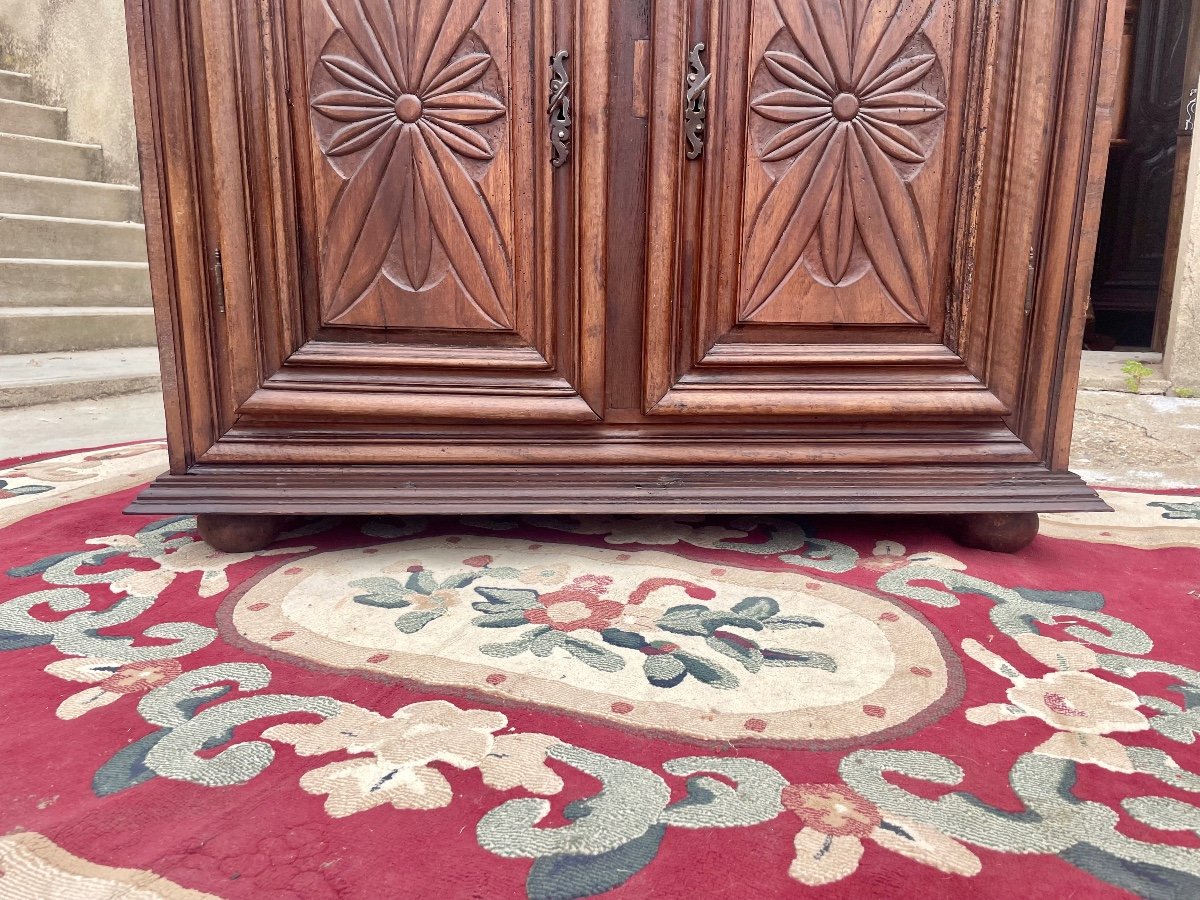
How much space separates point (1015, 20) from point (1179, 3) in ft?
11.0

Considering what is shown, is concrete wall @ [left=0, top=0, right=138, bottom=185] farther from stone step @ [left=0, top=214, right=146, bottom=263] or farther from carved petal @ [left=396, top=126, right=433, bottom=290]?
carved petal @ [left=396, top=126, right=433, bottom=290]

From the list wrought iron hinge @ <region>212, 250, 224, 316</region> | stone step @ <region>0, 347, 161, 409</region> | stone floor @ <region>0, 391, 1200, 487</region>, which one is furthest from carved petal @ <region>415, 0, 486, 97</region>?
stone step @ <region>0, 347, 161, 409</region>

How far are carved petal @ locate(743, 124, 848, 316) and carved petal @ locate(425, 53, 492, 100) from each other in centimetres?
37

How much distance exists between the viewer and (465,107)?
0.92 meters

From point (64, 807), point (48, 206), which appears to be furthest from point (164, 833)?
point (48, 206)

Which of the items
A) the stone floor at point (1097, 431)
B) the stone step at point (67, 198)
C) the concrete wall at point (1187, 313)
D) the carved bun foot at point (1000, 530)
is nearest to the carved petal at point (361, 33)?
the carved bun foot at point (1000, 530)

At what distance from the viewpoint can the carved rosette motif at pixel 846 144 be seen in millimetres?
916

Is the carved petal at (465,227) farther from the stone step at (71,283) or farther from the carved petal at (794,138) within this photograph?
the stone step at (71,283)

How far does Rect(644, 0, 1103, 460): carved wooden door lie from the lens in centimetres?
92

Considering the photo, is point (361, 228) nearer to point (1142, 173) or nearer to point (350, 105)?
point (350, 105)

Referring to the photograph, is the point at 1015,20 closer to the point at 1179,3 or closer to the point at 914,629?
the point at 914,629

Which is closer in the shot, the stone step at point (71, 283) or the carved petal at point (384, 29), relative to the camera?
the carved petal at point (384, 29)

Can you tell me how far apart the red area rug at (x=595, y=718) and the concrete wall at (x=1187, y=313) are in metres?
1.87

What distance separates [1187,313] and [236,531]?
2837 millimetres
